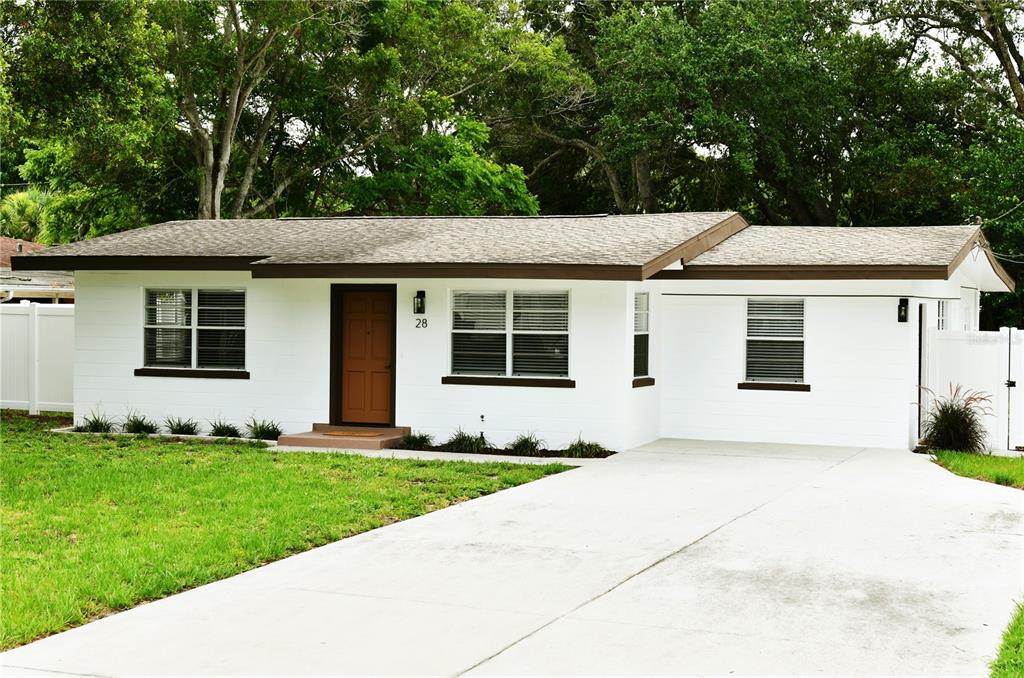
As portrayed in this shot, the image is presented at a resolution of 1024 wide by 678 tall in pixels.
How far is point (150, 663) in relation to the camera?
6.21m

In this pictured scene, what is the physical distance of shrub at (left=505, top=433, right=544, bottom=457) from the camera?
51.7ft

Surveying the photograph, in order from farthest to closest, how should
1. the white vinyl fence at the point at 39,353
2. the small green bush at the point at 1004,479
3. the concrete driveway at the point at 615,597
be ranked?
the white vinyl fence at the point at 39,353
the small green bush at the point at 1004,479
the concrete driveway at the point at 615,597

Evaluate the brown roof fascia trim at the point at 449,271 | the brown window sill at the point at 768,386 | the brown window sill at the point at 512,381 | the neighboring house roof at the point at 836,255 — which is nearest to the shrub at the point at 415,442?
the brown window sill at the point at 512,381

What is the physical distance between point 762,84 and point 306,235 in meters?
17.2

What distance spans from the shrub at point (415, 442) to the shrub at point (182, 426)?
3569 mm

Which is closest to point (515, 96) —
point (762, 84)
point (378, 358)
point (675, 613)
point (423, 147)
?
point (423, 147)

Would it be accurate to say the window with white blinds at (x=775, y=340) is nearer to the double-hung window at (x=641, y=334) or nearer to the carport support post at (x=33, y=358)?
the double-hung window at (x=641, y=334)

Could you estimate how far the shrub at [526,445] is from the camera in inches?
620

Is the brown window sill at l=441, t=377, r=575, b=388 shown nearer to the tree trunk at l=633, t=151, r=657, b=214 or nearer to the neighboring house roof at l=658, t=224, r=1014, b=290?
the neighboring house roof at l=658, t=224, r=1014, b=290

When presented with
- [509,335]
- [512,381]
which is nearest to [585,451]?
[512,381]

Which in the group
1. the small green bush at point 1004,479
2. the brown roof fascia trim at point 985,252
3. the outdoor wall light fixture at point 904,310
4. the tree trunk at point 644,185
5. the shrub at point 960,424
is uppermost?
the tree trunk at point 644,185

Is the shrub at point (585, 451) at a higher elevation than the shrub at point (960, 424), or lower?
lower

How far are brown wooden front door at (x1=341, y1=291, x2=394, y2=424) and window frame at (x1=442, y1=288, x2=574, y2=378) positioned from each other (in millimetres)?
994

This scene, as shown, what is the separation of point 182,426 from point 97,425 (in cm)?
147
